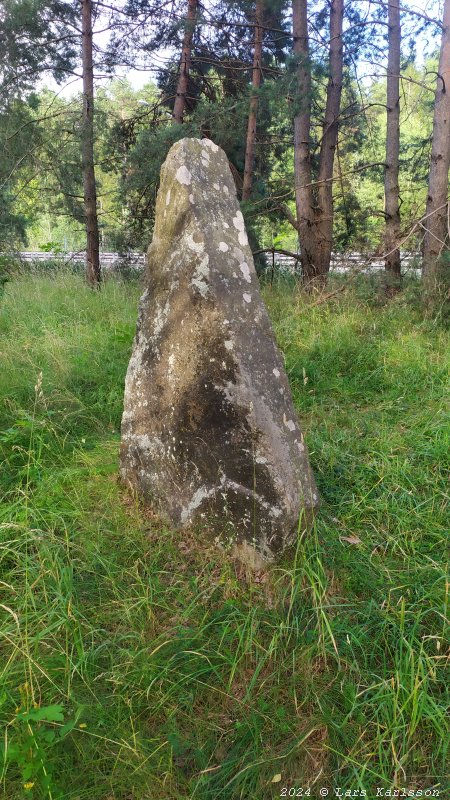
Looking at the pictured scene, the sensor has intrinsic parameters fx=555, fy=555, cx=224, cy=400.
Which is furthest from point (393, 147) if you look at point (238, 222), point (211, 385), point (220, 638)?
point (220, 638)

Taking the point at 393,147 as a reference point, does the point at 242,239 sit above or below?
below

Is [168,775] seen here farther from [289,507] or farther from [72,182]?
[72,182]

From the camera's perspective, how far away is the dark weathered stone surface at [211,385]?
8.43 feet

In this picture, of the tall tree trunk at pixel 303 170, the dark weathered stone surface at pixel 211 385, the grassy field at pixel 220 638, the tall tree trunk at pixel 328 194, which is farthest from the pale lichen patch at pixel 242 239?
the tall tree trunk at pixel 328 194

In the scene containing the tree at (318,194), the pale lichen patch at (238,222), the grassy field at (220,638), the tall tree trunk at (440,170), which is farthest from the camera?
the tree at (318,194)

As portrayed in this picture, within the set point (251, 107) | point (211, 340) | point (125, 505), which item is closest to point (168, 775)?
point (125, 505)

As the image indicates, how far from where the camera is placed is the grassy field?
69.8 inches

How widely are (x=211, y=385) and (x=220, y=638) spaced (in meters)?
1.11

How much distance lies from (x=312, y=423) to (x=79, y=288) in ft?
18.9

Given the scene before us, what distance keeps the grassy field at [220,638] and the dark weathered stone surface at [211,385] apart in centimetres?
20

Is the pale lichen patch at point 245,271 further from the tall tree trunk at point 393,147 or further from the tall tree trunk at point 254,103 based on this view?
the tall tree trunk at point 254,103

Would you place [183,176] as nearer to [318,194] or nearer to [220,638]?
[220,638]

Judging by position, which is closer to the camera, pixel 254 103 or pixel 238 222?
pixel 238 222

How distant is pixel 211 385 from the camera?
264 centimetres
